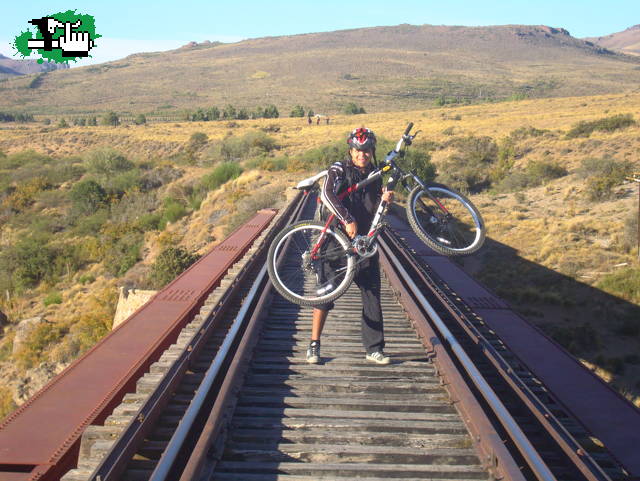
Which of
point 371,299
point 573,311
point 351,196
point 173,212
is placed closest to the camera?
point 351,196

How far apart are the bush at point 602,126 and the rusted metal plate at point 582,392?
3411 cm

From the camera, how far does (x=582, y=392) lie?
4.84 meters

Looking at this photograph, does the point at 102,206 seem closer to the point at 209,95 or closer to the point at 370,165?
the point at 370,165

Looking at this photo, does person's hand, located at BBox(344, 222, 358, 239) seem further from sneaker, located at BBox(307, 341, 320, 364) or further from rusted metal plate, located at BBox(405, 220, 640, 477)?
rusted metal plate, located at BBox(405, 220, 640, 477)

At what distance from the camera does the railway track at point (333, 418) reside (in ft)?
12.0

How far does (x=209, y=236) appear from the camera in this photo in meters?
20.6

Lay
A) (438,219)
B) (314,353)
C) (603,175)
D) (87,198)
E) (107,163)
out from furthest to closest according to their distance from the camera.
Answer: (107,163)
(87,198)
(603,175)
(438,219)
(314,353)

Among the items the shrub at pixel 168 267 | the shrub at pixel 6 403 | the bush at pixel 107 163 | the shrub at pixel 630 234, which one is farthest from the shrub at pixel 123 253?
the shrub at pixel 630 234

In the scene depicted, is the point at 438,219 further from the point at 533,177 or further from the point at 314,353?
the point at 533,177

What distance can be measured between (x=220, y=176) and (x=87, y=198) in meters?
7.73

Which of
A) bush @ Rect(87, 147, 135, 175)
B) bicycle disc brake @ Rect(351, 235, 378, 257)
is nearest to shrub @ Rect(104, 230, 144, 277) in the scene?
bush @ Rect(87, 147, 135, 175)

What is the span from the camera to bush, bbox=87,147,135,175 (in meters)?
37.0

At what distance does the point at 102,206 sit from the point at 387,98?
265 feet

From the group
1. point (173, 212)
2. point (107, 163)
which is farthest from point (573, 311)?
point (107, 163)
